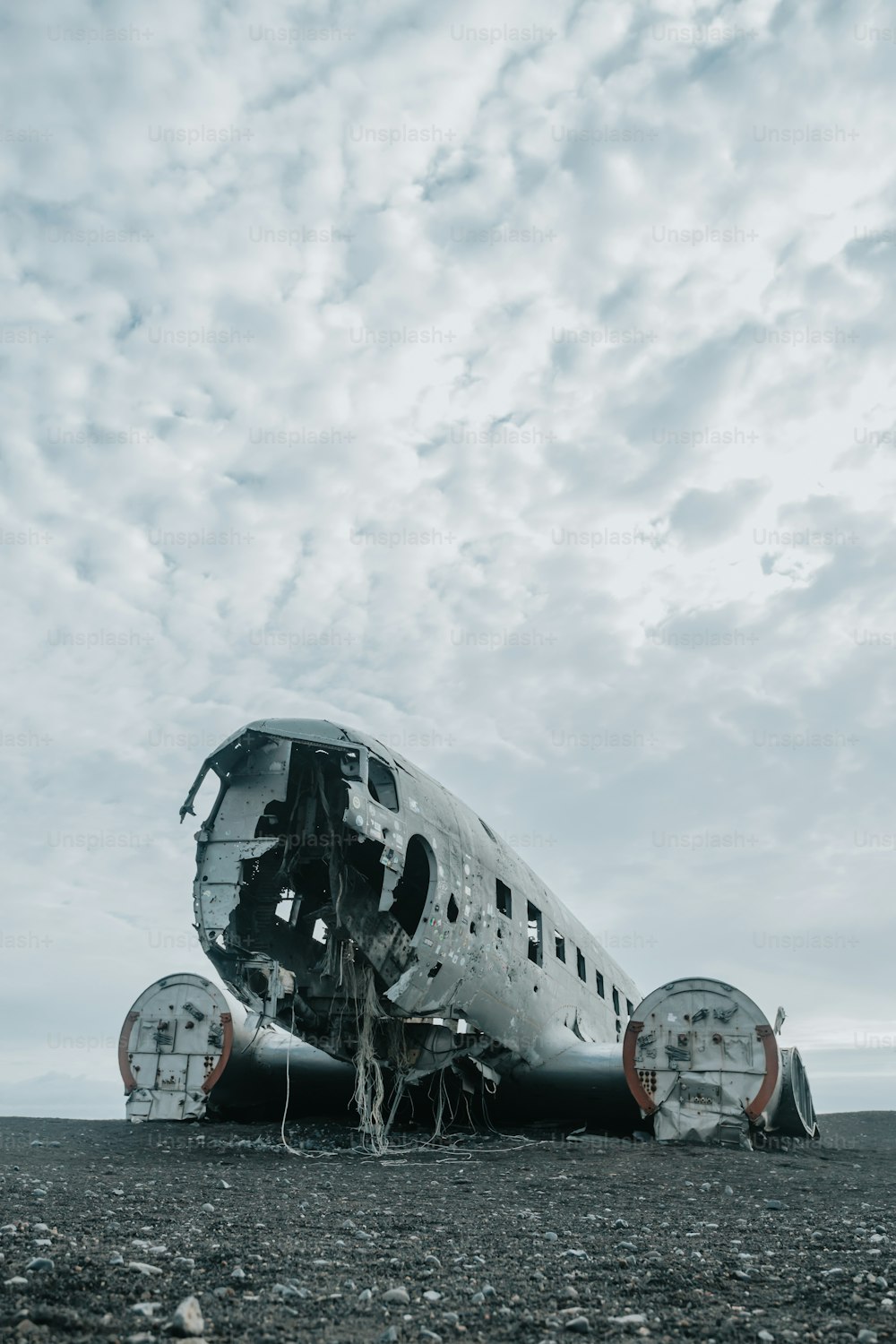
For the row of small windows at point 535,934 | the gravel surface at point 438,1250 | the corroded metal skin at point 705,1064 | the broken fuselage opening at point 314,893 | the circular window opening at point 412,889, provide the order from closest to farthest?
the gravel surface at point 438,1250
the broken fuselage opening at point 314,893
the circular window opening at point 412,889
the corroded metal skin at point 705,1064
the row of small windows at point 535,934

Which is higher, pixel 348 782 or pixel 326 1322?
pixel 348 782

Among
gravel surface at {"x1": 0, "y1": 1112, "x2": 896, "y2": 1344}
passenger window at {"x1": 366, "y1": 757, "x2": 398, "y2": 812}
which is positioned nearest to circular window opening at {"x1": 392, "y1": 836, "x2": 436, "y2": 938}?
passenger window at {"x1": 366, "y1": 757, "x2": 398, "y2": 812}

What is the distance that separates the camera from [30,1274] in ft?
18.5

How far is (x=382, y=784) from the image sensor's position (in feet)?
49.0

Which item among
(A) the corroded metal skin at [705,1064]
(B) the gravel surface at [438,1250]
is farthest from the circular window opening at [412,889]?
(A) the corroded metal skin at [705,1064]

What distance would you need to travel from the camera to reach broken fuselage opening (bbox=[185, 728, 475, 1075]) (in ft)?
47.5

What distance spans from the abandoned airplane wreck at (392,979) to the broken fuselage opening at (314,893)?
0.10ft

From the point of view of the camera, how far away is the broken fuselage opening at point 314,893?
14477 millimetres

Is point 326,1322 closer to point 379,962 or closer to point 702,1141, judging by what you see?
point 379,962

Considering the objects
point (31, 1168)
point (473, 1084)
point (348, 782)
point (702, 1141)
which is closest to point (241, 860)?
point (348, 782)

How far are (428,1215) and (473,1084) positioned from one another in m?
8.28

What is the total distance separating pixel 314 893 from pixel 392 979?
2.01 m

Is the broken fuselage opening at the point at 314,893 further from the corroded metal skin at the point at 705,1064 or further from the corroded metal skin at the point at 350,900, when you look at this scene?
the corroded metal skin at the point at 705,1064

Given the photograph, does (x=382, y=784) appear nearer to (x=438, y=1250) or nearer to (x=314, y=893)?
(x=314, y=893)
